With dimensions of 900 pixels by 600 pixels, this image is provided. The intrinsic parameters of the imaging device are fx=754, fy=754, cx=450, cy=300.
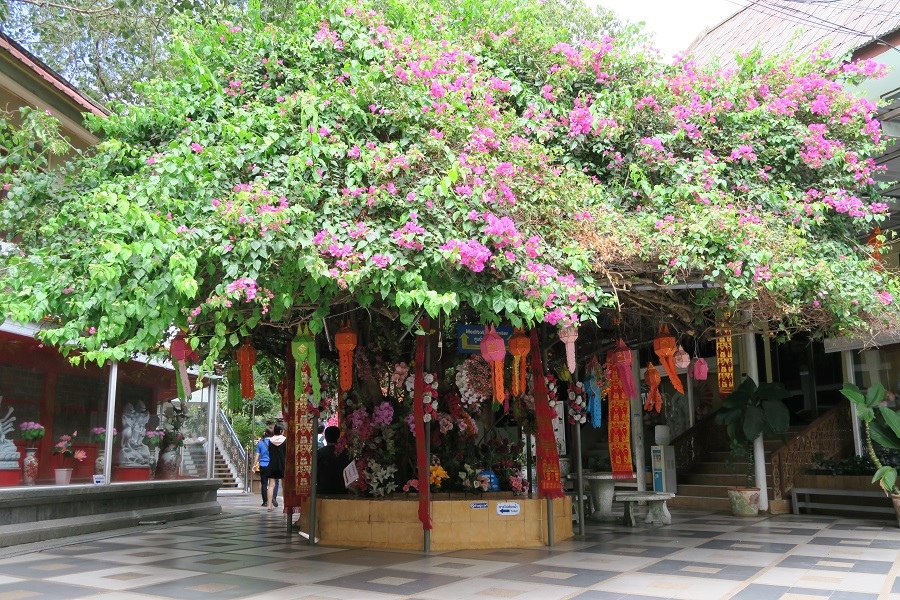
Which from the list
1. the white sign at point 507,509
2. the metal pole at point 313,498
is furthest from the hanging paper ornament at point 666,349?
the metal pole at point 313,498

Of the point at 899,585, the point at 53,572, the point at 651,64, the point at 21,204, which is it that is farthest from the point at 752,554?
the point at 21,204

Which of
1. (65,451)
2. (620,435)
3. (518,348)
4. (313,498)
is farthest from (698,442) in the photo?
(65,451)

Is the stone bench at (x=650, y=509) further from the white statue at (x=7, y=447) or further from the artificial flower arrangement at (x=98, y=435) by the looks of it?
the white statue at (x=7, y=447)

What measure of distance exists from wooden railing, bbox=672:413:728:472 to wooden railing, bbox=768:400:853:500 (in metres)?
1.95

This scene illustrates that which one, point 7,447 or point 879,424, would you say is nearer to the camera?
point 7,447

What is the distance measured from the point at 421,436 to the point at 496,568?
1.74 metres

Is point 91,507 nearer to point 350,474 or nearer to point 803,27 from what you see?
point 350,474

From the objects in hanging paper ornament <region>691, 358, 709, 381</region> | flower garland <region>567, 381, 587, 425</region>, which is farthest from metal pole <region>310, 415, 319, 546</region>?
hanging paper ornament <region>691, 358, 709, 381</region>

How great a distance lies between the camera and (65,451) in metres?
10.4

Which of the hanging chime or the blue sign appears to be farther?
the blue sign

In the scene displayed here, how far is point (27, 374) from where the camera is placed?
9.91 m

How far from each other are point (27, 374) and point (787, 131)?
32.3 ft

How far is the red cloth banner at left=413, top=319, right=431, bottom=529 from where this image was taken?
8.02 meters

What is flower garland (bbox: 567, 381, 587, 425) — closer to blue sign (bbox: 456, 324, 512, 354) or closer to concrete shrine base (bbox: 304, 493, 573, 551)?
concrete shrine base (bbox: 304, 493, 573, 551)
